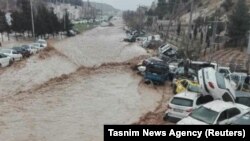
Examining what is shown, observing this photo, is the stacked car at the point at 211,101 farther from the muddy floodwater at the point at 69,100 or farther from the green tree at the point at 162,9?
the green tree at the point at 162,9

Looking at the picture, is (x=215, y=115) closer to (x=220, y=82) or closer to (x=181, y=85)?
(x=220, y=82)

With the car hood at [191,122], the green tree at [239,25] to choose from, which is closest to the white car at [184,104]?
the car hood at [191,122]

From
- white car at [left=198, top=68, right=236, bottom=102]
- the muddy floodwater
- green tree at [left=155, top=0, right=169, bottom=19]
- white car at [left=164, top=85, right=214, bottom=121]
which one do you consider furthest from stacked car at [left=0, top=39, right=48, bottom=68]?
green tree at [left=155, top=0, right=169, bottom=19]

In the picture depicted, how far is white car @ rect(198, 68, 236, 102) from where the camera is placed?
17016mm

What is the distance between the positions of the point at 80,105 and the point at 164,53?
67.5 ft

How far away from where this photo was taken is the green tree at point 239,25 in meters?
47.1

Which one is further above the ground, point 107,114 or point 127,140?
point 127,140

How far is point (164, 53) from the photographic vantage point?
41.7m

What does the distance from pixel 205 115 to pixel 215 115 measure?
1.27ft

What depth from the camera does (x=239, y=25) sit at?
47.5m

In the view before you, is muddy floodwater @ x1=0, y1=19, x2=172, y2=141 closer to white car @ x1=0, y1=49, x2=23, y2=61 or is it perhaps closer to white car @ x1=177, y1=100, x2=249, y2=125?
white car @ x1=0, y1=49, x2=23, y2=61

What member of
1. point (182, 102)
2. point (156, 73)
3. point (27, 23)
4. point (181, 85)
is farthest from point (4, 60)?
point (27, 23)

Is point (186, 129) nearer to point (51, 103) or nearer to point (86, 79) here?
point (51, 103)

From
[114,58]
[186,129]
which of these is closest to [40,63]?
[114,58]
